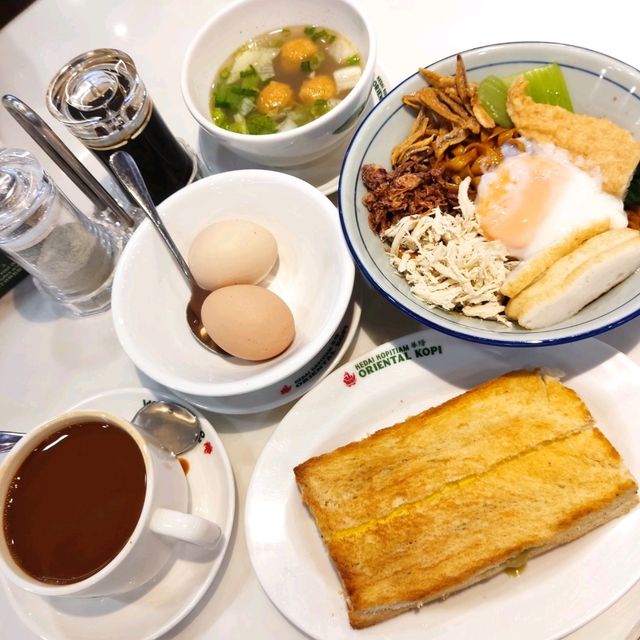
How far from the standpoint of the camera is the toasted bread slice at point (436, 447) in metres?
1.22

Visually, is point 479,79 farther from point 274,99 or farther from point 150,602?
point 150,602

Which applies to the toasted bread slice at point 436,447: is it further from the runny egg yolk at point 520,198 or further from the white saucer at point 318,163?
the white saucer at point 318,163

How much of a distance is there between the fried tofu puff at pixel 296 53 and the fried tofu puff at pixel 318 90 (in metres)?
0.10

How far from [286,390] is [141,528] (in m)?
0.46

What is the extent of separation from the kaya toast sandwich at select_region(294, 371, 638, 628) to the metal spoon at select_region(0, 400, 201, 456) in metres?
0.31

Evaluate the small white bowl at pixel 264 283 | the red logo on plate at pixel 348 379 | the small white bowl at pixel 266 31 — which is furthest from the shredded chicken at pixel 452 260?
the small white bowl at pixel 266 31

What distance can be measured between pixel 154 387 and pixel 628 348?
1245 millimetres

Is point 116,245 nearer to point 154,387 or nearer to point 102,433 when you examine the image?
point 154,387

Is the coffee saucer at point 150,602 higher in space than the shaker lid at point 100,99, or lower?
lower

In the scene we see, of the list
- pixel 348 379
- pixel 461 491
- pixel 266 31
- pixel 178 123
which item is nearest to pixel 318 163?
pixel 266 31

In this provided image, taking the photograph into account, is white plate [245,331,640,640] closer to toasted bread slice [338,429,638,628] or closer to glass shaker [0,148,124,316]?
toasted bread slice [338,429,638,628]

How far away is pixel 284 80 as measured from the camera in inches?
68.2

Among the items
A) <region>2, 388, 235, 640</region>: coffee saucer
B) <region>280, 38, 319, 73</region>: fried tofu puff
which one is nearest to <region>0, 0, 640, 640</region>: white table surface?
<region>2, 388, 235, 640</region>: coffee saucer

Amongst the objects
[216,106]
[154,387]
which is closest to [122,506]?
[154,387]
